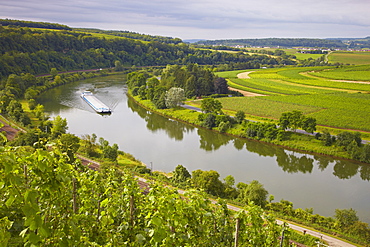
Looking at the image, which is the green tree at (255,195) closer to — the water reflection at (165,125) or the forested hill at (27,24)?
the water reflection at (165,125)

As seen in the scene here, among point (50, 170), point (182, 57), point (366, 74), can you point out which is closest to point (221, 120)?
point (50, 170)

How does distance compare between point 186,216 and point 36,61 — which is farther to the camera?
point 36,61

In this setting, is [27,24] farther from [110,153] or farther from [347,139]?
[347,139]

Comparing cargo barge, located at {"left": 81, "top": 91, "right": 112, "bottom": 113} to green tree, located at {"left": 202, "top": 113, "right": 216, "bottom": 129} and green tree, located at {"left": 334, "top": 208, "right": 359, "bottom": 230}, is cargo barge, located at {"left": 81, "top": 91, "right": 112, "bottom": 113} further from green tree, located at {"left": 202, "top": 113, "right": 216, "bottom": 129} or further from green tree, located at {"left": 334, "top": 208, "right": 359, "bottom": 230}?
green tree, located at {"left": 334, "top": 208, "right": 359, "bottom": 230}

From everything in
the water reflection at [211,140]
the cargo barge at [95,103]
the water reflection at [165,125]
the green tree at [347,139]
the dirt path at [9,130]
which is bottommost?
the water reflection at [165,125]

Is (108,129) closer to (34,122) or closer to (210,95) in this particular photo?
(34,122)


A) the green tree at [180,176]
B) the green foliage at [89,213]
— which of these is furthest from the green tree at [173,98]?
the green foliage at [89,213]

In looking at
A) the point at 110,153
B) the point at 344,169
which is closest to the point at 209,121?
the point at 110,153
